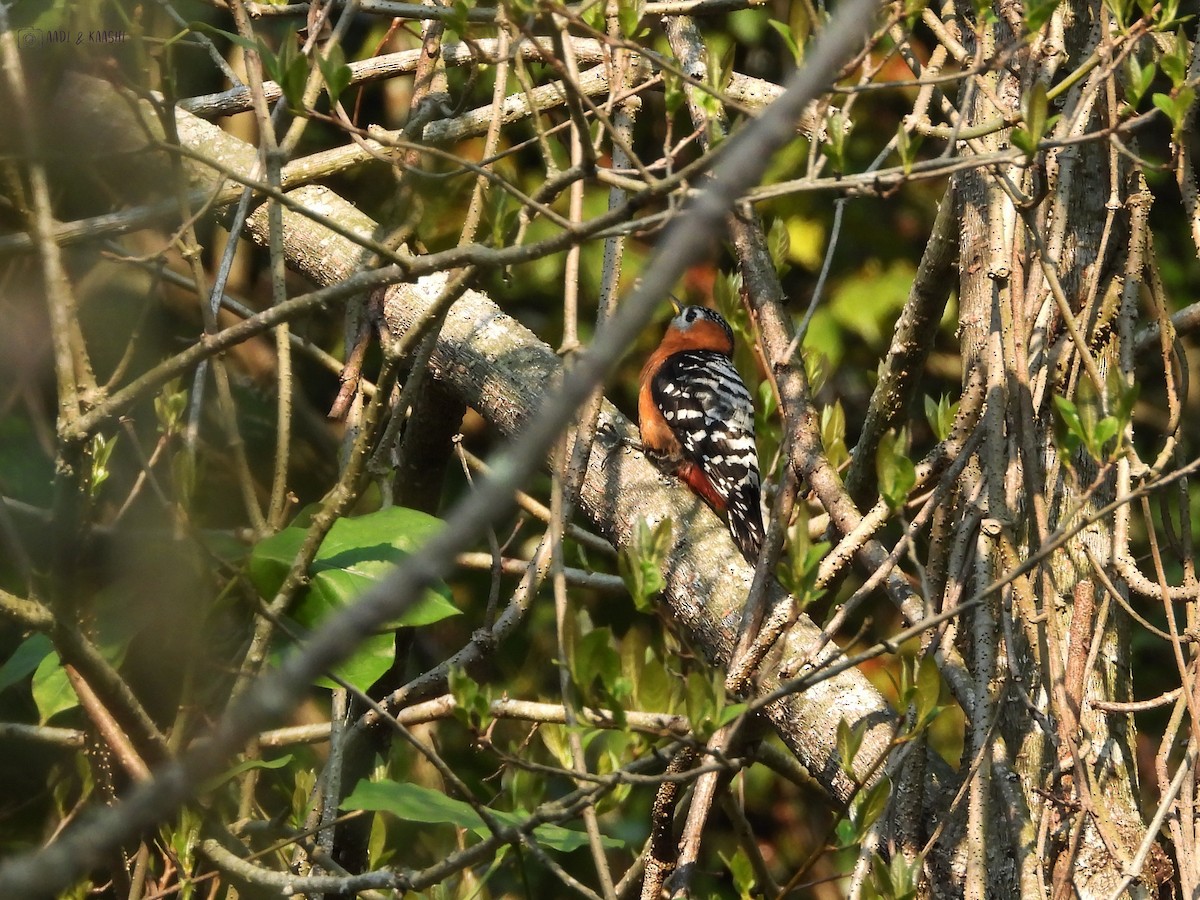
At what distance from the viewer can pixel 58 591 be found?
1870 mm

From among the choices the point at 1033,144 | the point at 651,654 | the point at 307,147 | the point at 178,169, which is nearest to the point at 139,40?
the point at 178,169

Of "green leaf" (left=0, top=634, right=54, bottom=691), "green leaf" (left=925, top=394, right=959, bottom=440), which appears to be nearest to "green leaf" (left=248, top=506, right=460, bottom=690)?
"green leaf" (left=0, top=634, right=54, bottom=691)

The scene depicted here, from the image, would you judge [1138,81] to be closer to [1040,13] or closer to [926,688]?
[1040,13]

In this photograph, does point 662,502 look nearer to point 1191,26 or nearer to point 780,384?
point 780,384

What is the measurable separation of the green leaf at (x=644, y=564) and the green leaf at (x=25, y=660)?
119 centimetres

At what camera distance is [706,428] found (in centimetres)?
496

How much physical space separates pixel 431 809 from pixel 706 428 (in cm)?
306

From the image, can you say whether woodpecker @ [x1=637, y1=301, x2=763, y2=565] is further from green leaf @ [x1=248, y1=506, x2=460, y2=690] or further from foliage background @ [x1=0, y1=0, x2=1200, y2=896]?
green leaf @ [x1=248, y1=506, x2=460, y2=690]

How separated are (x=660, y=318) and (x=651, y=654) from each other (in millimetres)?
4356

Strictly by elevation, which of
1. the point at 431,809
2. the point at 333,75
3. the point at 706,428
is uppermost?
the point at 333,75

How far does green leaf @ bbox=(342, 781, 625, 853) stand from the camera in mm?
1985

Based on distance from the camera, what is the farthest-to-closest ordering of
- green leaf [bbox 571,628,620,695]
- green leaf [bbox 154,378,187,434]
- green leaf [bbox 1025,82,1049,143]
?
green leaf [bbox 154,378,187,434], green leaf [bbox 1025,82,1049,143], green leaf [bbox 571,628,620,695]

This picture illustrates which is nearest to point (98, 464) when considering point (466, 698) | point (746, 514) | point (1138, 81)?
point (466, 698)

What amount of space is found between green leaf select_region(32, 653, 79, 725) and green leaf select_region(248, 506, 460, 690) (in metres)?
0.40
